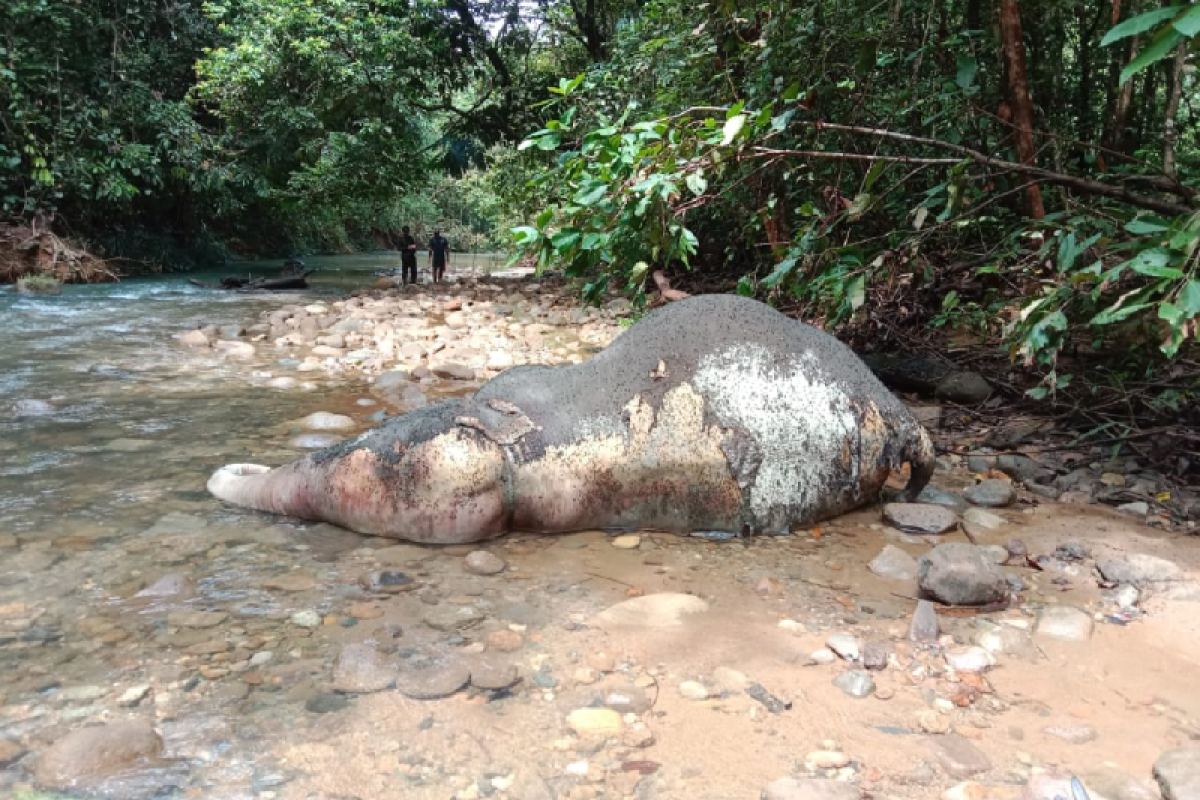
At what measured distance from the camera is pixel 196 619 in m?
2.28

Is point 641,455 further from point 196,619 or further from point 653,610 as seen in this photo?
point 196,619

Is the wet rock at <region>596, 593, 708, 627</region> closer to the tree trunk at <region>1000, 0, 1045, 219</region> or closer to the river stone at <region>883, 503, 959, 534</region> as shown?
the river stone at <region>883, 503, 959, 534</region>

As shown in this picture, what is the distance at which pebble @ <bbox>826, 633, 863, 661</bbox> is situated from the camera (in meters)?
2.09

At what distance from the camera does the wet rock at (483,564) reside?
2.63 metres

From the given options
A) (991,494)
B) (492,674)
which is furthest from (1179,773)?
(991,494)

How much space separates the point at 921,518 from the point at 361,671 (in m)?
2.11

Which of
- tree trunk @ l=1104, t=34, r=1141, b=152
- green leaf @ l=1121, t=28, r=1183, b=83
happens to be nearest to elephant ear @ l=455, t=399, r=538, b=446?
green leaf @ l=1121, t=28, r=1183, b=83

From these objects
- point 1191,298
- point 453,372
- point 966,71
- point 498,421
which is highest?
point 966,71

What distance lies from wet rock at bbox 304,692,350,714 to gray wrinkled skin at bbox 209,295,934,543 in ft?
3.08

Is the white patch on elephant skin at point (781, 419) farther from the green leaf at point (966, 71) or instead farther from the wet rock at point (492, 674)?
the green leaf at point (966, 71)

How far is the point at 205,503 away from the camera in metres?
3.19

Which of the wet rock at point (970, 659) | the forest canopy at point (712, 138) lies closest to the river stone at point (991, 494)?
the forest canopy at point (712, 138)

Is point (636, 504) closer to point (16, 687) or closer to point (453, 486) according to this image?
point (453, 486)

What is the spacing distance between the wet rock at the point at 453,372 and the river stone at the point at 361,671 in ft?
12.3
